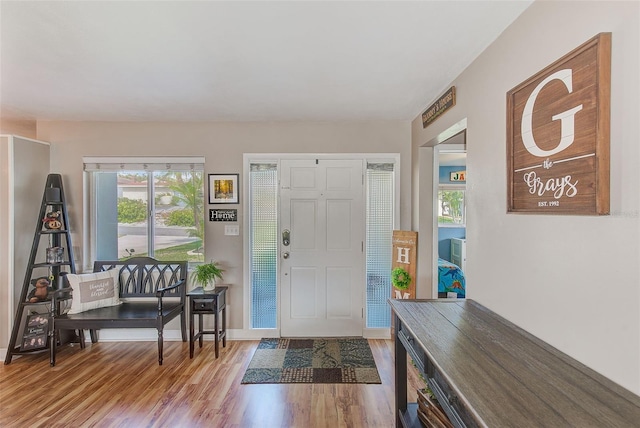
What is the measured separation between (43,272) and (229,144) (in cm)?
241

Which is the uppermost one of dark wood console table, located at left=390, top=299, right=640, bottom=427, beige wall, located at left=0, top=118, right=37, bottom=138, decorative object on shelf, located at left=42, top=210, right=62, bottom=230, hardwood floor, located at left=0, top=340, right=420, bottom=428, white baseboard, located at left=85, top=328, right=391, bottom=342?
beige wall, located at left=0, top=118, right=37, bottom=138

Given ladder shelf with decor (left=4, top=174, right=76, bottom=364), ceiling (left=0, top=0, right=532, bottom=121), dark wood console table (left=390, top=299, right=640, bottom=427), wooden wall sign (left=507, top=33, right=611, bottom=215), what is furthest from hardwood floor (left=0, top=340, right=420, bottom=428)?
ceiling (left=0, top=0, right=532, bottom=121)

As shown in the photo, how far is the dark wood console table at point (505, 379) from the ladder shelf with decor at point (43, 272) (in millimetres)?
3396

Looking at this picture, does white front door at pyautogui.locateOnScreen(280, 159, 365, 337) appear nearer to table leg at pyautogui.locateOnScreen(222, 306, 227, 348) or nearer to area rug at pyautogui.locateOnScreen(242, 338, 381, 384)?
area rug at pyautogui.locateOnScreen(242, 338, 381, 384)

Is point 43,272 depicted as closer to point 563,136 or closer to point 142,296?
point 142,296

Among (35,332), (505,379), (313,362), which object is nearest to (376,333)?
(313,362)

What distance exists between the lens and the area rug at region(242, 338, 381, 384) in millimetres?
2643

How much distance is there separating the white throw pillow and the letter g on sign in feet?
12.3

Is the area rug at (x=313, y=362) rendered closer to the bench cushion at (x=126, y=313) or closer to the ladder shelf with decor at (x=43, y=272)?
the bench cushion at (x=126, y=313)

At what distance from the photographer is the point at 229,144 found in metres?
3.45

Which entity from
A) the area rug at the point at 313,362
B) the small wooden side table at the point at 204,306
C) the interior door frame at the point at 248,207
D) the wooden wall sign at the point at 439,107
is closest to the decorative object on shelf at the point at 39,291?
the small wooden side table at the point at 204,306

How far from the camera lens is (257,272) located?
3500mm

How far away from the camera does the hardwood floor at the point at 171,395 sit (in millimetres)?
2133

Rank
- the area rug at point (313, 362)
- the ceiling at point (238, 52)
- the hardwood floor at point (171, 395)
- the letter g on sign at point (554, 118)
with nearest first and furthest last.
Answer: the letter g on sign at point (554, 118), the ceiling at point (238, 52), the hardwood floor at point (171, 395), the area rug at point (313, 362)
